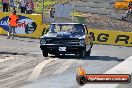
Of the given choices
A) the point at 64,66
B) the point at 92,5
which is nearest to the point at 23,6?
Answer: the point at 92,5

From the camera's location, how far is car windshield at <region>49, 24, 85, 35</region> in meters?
19.0

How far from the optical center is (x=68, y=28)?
19094 mm

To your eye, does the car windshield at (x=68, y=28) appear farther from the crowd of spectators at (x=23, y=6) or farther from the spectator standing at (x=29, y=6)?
the spectator standing at (x=29, y=6)

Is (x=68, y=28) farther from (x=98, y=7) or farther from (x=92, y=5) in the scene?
(x=92, y=5)

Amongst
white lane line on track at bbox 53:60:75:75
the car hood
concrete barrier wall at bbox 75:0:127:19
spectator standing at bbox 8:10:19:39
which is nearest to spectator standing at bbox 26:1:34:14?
spectator standing at bbox 8:10:19:39

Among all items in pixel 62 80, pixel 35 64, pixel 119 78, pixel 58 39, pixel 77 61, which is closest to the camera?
pixel 119 78

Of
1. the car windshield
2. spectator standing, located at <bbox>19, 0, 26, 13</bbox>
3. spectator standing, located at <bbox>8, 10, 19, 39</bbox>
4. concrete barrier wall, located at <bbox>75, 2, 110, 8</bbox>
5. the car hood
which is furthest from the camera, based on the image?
concrete barrier wall, located at <bbox>75, 2, 110, 8</bbox>

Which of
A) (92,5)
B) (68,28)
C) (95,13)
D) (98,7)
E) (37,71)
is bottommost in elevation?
(95,13)

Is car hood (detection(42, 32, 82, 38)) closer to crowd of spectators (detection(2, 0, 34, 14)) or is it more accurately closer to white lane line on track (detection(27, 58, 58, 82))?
white lane line on track (detection(27, 58, 58, 82))

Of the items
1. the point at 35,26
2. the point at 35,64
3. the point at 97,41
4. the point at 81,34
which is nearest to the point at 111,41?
the point at 97,41

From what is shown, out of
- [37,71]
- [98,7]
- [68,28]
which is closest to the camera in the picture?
[37,71]

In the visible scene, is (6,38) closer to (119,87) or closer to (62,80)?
(62,80)

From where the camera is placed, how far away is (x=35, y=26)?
29.4 m

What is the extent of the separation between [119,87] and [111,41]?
831 inches
